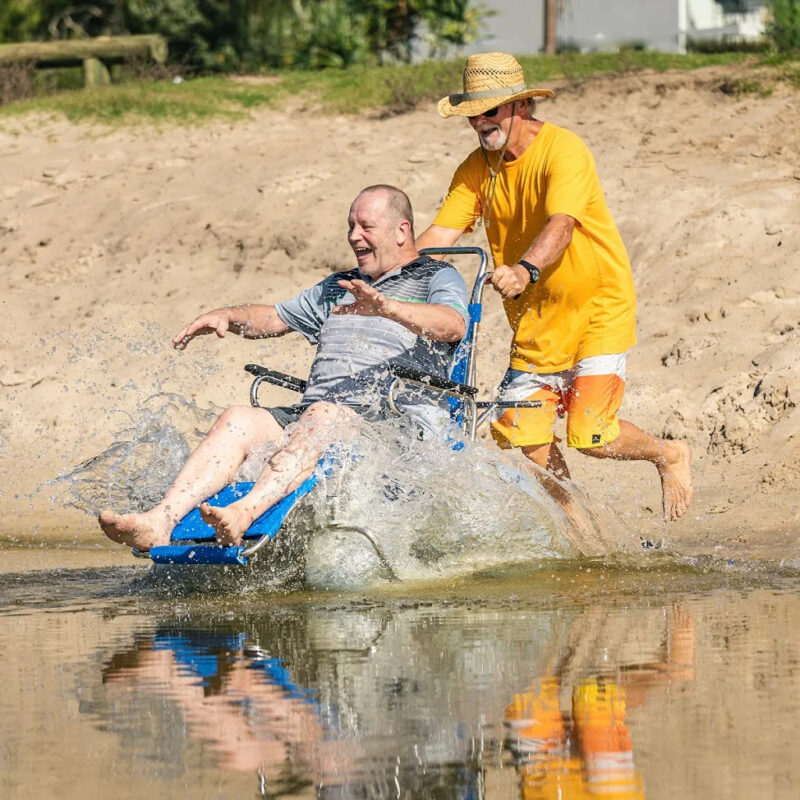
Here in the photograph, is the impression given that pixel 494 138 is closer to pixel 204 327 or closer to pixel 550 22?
pixel 204 327

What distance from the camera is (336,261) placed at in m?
13.0

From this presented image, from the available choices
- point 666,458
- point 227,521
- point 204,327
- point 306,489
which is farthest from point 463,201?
point 227,521

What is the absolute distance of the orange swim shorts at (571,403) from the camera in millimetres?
7219

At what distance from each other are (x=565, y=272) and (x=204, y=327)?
1493mm

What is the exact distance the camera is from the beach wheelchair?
6.34 m

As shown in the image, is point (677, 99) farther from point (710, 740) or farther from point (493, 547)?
point (710, 740)

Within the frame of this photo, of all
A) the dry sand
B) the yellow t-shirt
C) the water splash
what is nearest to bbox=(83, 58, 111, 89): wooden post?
the dry sand

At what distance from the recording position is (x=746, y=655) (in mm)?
5023

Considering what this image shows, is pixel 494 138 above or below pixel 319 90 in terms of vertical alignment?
above

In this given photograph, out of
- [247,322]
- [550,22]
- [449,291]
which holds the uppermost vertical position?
[550,22]

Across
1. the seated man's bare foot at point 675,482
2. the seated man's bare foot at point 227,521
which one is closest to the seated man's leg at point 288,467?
the seated man's bare foot at point 227,521

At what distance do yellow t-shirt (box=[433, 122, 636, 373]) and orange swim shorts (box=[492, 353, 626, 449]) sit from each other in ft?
0.17

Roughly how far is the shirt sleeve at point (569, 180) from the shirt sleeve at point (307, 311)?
1040 mm

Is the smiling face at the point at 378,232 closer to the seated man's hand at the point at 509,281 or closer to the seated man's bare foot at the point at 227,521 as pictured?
the seated man's hand at the point at 509,281
